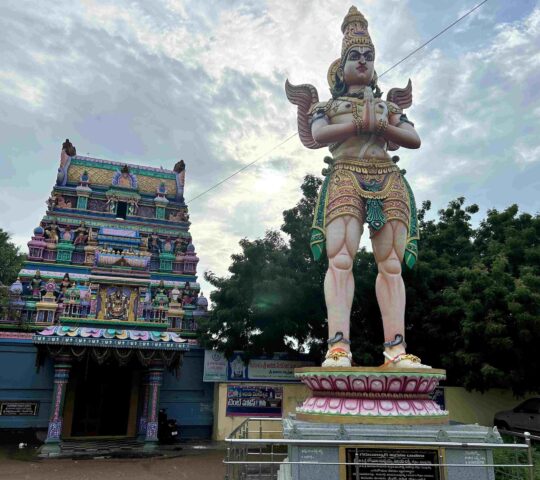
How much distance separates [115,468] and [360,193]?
823cm

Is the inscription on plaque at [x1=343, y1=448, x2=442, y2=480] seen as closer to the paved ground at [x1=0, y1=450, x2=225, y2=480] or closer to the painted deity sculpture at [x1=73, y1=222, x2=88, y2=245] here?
the paved ground at [x1=0, y1=450, x2=225, y2=480]

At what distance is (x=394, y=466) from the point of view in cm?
449

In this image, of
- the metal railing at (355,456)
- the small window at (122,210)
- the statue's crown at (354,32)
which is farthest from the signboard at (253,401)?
the statue's crown at (354,32)

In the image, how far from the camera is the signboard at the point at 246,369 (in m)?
14.8

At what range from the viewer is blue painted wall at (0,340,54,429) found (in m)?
13.9

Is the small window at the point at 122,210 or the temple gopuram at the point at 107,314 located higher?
the small window at the point at 122,210

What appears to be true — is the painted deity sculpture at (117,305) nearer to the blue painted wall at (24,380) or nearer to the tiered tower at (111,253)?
the tiered tower at (111,253)

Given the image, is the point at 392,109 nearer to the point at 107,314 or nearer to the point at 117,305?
the point at 117,305

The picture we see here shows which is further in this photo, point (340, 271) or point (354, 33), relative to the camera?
point (354, 33)

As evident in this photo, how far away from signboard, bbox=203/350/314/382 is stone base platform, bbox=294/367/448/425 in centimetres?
955

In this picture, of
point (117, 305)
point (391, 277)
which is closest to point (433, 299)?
point (391, 277)

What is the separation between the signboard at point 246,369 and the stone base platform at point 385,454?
10020 mm

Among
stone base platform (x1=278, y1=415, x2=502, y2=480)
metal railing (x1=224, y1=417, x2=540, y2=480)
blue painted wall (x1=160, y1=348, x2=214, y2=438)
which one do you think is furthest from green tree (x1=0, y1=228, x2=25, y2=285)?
stone base platform (x1=278, y1=415, x2=502, y2=480)

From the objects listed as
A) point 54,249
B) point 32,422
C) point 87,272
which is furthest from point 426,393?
point 54,249
